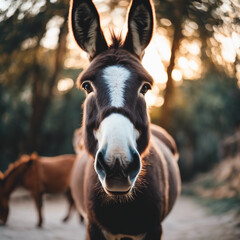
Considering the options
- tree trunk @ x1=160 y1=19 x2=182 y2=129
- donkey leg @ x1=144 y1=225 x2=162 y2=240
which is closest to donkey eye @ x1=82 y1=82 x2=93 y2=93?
donkey leg @ x1=144 y1=225 x2=162 y2=240

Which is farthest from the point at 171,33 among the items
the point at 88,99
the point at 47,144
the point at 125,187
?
the point at 47,144

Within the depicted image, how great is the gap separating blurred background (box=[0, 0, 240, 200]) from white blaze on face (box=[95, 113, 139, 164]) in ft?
3.80

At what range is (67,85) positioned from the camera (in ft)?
49.1

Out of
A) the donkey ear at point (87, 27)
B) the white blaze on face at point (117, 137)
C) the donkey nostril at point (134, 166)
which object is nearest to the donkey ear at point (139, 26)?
the donkey ear at point (87, 27)

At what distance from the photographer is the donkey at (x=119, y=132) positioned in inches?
63.9

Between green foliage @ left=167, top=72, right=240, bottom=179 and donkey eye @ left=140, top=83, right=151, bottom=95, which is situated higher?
donkey eye @ left=140, top=83, right=151, bottom=95

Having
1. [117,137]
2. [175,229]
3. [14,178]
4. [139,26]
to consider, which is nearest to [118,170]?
[117,137]

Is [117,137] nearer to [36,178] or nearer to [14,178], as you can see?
[14,178]

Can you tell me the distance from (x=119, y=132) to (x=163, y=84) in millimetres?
9658

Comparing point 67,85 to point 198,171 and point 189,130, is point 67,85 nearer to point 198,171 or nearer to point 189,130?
point 189,130

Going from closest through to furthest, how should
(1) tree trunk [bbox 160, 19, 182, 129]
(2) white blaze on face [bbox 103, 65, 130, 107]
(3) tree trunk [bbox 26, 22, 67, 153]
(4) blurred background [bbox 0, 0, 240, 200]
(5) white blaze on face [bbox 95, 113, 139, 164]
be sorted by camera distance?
(5) white blaze on face [bbox 95, 113, 139, 164]
(2) white blaze on face [bbox 103, 65, 130, 107]
(4) blurred background [bbox 0, 0, 240, 200]
(1) tree trunk [bbox 160, 19, 182, 129]
(3) tree trunk [bbox 26, 22, 67, 153]

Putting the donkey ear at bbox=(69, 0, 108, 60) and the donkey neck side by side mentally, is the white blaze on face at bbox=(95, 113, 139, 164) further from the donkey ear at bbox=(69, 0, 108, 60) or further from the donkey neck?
the donkey neck

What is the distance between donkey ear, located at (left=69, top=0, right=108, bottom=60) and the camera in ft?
7.44

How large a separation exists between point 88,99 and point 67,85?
13329 mm
